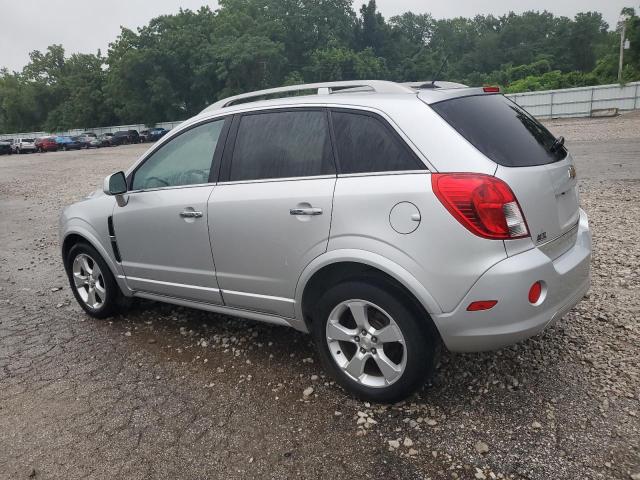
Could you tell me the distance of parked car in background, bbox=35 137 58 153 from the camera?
4553 cm

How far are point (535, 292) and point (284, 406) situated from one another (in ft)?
5.25

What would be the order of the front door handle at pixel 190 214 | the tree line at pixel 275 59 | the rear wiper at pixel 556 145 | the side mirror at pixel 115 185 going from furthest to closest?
the tree line at pixel 275 59 → the side mirror at pixel 115 185 → the front door handle at pixel 190 214 → the rear wiper at pixel 556 145

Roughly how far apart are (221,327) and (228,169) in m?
1.49

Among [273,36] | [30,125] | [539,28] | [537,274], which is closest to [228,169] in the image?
[537,274]

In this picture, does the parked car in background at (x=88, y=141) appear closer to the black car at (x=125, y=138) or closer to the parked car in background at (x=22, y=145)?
the black car at (x=125, y=138)

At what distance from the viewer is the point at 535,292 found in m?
2.59

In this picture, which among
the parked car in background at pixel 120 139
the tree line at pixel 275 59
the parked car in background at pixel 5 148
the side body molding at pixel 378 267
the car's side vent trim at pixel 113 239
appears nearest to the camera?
the side body molding at pixel 378 267

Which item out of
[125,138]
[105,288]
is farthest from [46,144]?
[105,288]

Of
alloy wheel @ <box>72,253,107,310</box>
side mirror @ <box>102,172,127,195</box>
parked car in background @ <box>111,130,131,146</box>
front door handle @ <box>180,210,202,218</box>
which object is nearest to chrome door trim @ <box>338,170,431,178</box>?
front door handle @ <box>180,210,202,218</box>

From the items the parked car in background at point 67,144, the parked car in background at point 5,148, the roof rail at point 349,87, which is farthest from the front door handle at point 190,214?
the parked car in background at point 67,144

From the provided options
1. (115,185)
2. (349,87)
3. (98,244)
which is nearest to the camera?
(349,87)

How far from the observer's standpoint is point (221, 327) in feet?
14.2

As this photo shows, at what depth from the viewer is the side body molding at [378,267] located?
2.64 metres

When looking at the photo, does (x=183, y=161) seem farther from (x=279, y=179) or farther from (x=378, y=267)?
(x=378, y=267)
